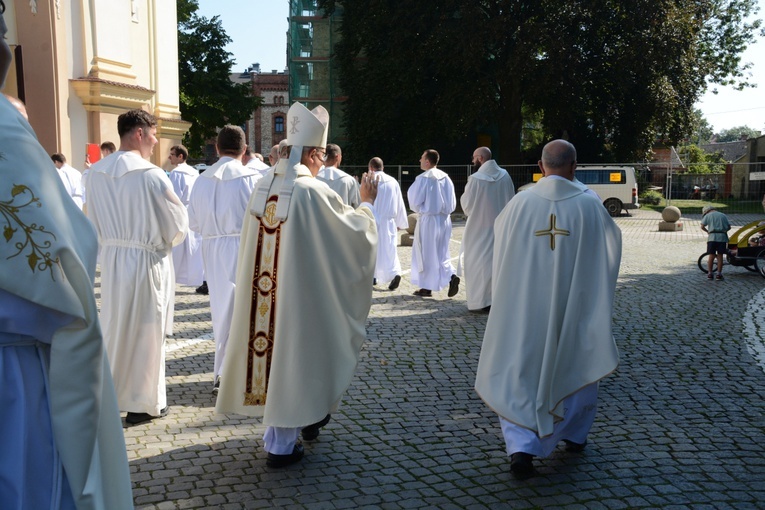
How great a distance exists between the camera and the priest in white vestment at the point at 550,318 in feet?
15.3

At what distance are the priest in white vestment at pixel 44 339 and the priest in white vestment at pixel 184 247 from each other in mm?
9202

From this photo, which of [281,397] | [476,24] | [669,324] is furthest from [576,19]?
[281,397]

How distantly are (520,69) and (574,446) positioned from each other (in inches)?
985

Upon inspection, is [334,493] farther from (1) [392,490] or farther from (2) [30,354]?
(2) [30,354]

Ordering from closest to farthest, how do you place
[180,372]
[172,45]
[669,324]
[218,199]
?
[218,199] → [180,372] → [669,324] → [172,45]

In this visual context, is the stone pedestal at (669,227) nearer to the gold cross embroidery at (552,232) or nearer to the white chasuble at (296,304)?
the gold cross embroidery at (552,232)

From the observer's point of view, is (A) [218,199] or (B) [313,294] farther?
(A) [218,199]

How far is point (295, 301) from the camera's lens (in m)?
4.73

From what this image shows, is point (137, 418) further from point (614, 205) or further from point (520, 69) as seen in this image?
point (614, 205)

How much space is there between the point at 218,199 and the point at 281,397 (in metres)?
2.48

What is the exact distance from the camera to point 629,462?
16.1 feet

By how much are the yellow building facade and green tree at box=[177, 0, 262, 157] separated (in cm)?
2785

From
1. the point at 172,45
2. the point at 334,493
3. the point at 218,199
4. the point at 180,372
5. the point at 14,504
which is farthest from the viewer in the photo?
the point at 172,45

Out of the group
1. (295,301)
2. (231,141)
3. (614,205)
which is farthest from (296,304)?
(614,205)
